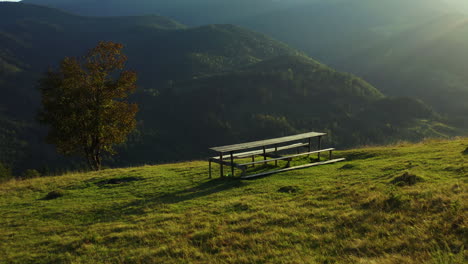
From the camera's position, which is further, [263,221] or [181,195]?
[181,195]

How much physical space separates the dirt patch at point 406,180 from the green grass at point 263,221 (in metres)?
0.12

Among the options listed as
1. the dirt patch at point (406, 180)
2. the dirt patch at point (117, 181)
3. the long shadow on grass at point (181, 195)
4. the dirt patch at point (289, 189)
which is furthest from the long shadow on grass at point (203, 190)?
the dirt patch at point (406, 180)

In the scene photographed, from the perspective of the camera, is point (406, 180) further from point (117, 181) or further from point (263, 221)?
point (117, 181)

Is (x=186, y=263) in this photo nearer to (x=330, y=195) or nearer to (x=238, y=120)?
(x=330, y=195)

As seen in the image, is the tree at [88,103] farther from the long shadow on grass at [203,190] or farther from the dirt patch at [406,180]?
the dirt patch at [406,180]

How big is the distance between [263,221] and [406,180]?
198 inches

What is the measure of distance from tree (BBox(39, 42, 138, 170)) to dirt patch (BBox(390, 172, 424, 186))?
20.4 m

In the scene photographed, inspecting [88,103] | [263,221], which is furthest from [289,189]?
[88,103]

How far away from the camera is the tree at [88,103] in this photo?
74.7 feet

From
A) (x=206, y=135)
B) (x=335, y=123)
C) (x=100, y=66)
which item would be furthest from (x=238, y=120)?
(x=100, y=66)

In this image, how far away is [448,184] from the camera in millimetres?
8758

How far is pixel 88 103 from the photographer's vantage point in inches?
918

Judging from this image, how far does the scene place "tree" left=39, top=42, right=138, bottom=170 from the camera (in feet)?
74.7

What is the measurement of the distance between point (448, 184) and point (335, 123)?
172 metres
